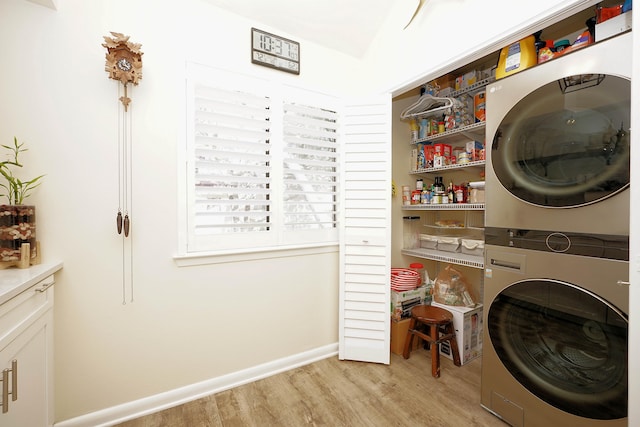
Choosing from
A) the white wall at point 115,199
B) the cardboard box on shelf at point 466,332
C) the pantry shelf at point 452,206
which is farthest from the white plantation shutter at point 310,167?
the cardboard box on shelf at point 466,332

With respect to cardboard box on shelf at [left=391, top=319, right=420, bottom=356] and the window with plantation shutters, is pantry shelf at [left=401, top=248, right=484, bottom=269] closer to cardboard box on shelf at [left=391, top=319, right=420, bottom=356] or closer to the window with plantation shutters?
cardboard box on shelf at [left=391, top=319, right=420, bottom=356]

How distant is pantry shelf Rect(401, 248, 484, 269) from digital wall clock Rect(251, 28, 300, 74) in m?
1.75

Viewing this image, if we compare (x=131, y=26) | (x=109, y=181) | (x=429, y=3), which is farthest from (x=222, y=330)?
(x=429, y=3)

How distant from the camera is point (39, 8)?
1.35 metres

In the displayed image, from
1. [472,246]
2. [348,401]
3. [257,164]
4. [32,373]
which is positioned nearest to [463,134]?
[472,246]

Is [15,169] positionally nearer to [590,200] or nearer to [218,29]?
[218,29]

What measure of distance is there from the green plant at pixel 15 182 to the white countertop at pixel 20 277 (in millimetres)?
306

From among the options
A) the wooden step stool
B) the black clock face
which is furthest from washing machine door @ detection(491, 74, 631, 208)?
the black clock face

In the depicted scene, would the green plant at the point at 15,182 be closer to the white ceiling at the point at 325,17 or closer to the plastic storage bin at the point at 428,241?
the white ceiling at the point at 325,17

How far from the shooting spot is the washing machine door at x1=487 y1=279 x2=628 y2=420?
1.10 m

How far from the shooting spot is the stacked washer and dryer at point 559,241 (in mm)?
1096

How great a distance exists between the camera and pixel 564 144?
126 cm

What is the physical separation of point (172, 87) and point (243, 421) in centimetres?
192

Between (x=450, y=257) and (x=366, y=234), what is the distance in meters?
0.69
